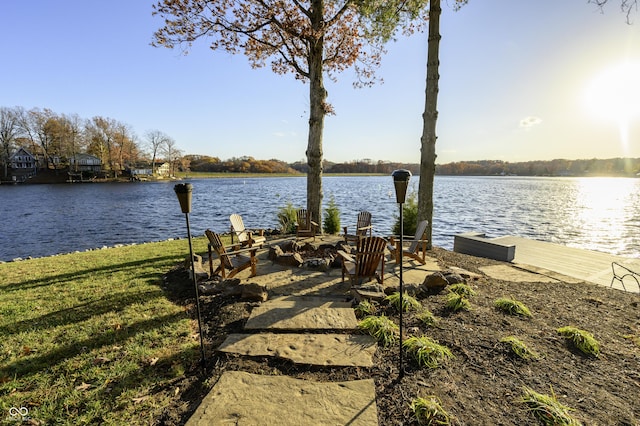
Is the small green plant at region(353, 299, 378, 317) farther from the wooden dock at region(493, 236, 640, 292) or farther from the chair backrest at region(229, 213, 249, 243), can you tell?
the wooden dock at region(493, 236, 640, 292)

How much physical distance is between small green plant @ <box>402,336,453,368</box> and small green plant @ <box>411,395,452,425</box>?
51cm

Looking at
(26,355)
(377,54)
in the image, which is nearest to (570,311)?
(26,355)

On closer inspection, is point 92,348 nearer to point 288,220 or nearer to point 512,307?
point 512,307

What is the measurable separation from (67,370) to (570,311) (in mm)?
5640

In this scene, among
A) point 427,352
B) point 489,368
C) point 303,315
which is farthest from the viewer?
point 303,315

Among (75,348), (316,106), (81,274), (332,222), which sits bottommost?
(81,274)

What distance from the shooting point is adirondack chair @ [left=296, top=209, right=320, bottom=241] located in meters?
8.28

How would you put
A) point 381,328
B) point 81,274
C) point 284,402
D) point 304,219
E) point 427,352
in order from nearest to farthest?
point 284,402
point 427,352
point 381,328
point 81,274
point 304,219

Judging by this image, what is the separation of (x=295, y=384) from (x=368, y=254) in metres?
2.50

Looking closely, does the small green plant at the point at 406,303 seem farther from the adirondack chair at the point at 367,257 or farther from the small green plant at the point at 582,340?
the small green plant at the point at 582,340

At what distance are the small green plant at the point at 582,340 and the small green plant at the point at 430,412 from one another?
187 cm

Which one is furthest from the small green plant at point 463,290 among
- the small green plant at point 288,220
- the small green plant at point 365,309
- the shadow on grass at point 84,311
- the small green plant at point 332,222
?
the small green plant at point 288,220

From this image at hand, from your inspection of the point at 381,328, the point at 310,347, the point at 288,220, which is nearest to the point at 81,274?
the point at 310,347

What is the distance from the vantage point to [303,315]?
3.68m
